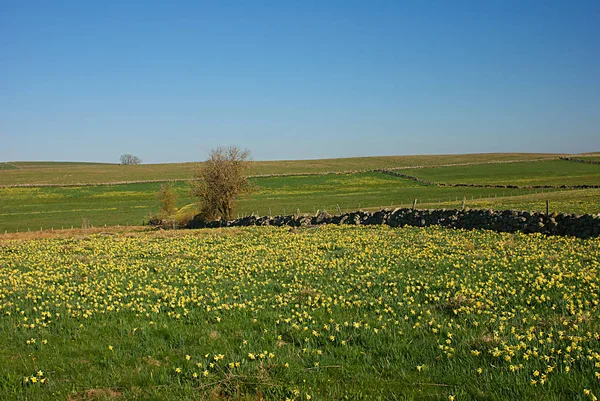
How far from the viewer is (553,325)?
31.7 feet

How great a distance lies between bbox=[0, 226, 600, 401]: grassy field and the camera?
7.56m

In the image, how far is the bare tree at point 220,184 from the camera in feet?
176

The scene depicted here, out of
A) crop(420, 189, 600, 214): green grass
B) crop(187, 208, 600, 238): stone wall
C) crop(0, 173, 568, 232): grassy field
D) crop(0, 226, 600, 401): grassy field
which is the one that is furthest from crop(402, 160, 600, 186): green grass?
crop(0, 226, 600, 401): grassy field

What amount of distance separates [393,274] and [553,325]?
20.2 ft

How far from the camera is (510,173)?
119m

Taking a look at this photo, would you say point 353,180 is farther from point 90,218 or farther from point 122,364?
point 122,364

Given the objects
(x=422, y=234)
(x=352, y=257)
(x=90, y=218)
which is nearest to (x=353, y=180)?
(x=90, y=218)

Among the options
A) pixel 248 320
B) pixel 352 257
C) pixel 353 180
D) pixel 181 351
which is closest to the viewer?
pixel 181 351

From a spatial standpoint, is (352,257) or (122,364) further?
(352,257)

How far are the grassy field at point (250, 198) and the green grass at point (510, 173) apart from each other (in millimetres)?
11991

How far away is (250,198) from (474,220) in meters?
46.0

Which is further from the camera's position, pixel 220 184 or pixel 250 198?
pixel 250 198

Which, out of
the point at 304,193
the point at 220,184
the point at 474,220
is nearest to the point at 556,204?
the point at 474,220

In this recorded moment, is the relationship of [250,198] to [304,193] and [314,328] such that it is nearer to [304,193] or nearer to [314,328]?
[304,193]
